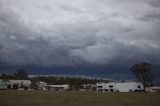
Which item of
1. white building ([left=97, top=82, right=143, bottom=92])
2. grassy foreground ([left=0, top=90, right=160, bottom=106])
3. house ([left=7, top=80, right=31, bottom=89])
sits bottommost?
grassy foreground ([left=0, top=90, right=160, bottom=106])

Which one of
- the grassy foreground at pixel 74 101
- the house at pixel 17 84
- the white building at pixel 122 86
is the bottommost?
the grassy foreground at pixel 74 101

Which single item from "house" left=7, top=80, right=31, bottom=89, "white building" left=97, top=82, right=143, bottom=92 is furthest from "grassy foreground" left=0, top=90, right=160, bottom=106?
"house" left=7, top=80, right=31, bottom=89

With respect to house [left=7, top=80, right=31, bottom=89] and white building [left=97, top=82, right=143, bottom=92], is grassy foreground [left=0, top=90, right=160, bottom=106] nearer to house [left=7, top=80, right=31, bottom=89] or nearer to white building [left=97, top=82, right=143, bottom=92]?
white building [left=97, top=82, right=143, bottom=92]

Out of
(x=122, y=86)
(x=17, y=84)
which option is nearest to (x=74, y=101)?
(x=122, y=86)

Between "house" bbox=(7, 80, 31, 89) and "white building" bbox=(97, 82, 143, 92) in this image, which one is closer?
"white building" bbox=(97, 82, 143, 92)

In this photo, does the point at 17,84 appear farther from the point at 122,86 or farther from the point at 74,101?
the point at 74,101

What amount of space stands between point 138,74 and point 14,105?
127m

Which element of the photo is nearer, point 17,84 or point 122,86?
point 122,86

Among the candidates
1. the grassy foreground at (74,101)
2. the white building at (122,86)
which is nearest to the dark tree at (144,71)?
the white building at (122,86)

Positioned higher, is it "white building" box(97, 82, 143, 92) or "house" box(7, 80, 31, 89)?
"house" box(7, 80, 31, 89)

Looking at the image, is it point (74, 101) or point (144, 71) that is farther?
point (144, 71)

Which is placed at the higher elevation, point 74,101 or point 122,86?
point 122,86

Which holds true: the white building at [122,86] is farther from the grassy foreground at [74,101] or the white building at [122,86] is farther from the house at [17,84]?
the grassy foreground at [74,101]

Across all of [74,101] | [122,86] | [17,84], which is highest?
[17,84]
